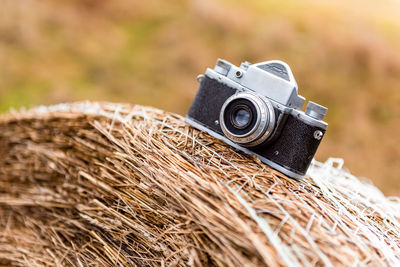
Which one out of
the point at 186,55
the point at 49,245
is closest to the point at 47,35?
the point at 186,55

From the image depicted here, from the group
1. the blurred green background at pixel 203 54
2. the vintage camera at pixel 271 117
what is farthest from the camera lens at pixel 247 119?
the blurred green background at pixel 203 54

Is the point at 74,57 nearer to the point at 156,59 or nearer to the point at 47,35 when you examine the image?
the point at 47,35

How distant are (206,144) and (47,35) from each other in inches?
166

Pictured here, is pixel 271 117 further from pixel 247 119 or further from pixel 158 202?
pixel 158 202

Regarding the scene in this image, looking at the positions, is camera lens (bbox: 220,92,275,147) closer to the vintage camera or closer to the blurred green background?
the vintage camera

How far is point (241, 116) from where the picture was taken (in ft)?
4.09

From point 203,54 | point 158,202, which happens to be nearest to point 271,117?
point 158,202

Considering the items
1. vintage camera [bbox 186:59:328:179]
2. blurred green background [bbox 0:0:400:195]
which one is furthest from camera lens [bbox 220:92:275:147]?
blurred green background [bbox 0:0:400:195]

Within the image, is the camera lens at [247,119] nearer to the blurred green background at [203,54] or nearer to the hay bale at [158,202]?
the hay bale at [158,202]

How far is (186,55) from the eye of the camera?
4.50 meters

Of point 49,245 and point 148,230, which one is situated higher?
point 148,230

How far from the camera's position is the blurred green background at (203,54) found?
394cm

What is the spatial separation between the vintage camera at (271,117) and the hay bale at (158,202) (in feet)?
0.20

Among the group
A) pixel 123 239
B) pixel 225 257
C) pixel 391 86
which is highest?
pixel 391 86
